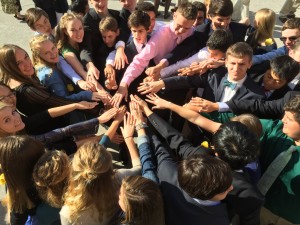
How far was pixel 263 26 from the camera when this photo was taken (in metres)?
3.75

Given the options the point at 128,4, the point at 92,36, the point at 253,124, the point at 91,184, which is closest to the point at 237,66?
the point at 253,124

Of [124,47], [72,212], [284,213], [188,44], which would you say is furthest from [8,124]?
[284,213]

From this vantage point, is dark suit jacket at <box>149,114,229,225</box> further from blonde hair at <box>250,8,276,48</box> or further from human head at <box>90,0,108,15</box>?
human head at <box>90,0,108,15</box>

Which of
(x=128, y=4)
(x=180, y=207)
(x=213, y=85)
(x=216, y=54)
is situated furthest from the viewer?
(x=128, y=4)

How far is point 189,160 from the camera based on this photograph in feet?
5.83

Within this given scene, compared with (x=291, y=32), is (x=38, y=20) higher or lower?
lower

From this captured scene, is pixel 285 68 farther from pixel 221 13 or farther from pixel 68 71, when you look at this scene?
pixel 68 71

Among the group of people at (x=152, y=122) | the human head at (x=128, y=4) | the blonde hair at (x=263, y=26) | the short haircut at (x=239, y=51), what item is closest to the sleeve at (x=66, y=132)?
the group of people at (x=152, y=122)

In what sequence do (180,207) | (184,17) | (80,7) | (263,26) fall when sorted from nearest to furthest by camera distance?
(180,207) → (184,17) → (263,26) → (80,7)

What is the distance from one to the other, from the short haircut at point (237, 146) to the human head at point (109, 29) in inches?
80.4

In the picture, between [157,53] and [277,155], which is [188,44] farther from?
[277,155]

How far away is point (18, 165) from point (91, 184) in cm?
53

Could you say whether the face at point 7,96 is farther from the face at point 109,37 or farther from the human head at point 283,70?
the human head at point 283,70

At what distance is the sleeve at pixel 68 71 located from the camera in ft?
10.4
